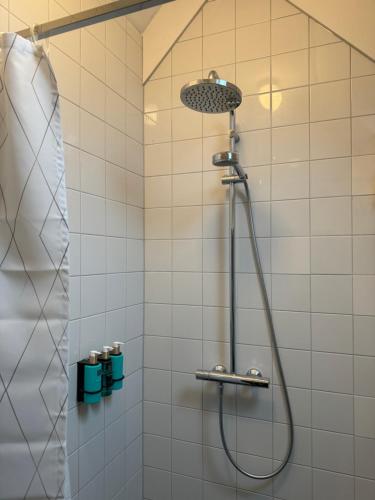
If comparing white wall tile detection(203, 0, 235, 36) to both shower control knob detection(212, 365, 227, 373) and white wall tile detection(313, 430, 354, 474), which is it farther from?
white wall tile detection(313, 430, 354, 474)

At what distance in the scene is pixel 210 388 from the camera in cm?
151

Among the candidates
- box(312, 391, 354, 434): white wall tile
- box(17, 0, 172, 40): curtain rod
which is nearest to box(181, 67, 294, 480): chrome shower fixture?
box(312, 391, 354, 434): white wall tile

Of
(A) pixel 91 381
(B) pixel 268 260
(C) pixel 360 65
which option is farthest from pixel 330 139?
(A) pixel 91 381

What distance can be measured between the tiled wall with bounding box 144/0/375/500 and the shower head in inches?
11.8

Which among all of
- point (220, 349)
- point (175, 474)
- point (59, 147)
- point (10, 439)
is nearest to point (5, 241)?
point (59, 147)

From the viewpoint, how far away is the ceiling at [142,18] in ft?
5.11

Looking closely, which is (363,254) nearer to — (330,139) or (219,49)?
(330,139)

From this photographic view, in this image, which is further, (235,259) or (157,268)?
(157,268)

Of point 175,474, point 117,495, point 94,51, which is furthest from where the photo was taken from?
point 175,474

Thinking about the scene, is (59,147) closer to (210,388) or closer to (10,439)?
(10,439)

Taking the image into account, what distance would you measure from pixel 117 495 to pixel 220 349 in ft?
2.39

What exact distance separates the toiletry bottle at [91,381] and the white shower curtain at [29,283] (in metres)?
0.41

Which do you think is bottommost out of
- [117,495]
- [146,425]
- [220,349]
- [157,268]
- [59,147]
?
[117,495]

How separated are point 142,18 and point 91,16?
92 cm
